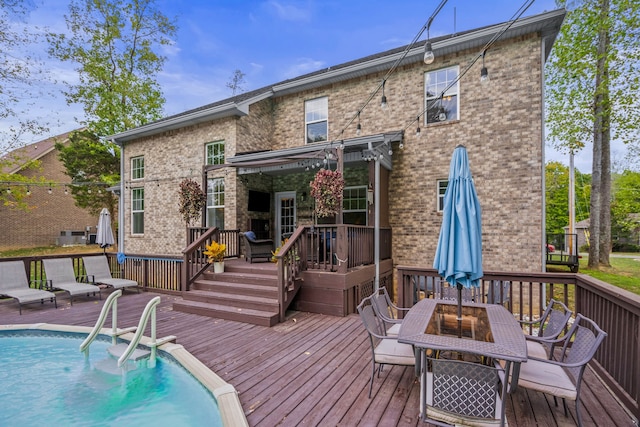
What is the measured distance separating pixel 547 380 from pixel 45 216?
2855 centimetres

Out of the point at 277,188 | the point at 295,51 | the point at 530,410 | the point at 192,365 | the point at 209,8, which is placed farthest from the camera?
the point at 295,51

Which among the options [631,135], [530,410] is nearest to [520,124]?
[530,410]

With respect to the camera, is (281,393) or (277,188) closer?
(281,393)

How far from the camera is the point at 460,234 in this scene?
3271mm

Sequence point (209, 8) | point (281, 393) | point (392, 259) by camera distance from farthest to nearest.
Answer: point (209, 8), point (392, 259), point (281, 393)

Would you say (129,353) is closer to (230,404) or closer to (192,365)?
(192,365)

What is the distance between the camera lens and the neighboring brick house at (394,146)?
24.0 feet

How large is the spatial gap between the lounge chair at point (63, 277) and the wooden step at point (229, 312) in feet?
8.67

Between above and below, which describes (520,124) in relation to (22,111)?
below

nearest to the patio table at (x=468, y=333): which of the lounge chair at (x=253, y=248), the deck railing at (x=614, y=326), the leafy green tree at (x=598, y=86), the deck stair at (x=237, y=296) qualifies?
the deck railing at (x=614, y=326)

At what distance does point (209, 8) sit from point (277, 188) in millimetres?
8246

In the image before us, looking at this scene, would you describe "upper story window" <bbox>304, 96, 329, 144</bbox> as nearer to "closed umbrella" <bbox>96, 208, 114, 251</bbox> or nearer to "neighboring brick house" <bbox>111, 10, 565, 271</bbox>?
"neighboring brick house" <bbox>111, 10, 565, 271</bbox>

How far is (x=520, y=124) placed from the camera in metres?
7.39

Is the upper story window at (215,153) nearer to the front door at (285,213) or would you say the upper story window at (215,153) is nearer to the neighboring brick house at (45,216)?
the front door at (285,213)
